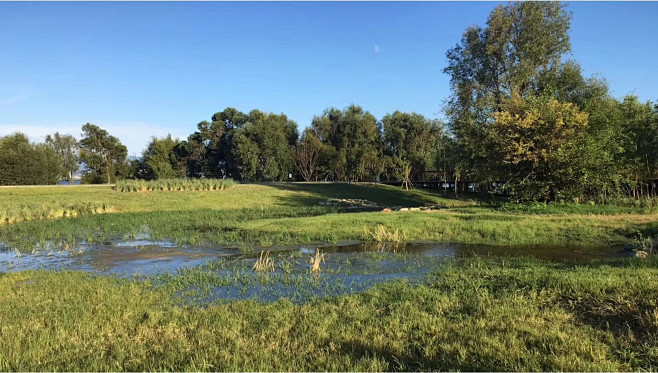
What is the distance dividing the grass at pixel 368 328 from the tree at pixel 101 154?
6791 cm

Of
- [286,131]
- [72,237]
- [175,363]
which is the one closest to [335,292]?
[175,363]

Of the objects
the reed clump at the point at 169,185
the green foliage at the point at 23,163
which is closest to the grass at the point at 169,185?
the reed clump at the point at 169,185

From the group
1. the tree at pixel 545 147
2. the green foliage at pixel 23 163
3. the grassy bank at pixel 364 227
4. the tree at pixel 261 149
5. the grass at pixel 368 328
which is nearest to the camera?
the grass at pixel 368 328

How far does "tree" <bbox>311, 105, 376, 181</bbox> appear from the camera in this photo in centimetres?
6619

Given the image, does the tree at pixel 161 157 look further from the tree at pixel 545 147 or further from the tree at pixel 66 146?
the tree at pixel 545 147

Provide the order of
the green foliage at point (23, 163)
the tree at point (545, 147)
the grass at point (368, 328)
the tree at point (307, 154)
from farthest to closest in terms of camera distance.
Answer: the tree at point (307, 154), the green foliage at point (23, 163), the tree at point (545, 147), the grass at point (368, 328)

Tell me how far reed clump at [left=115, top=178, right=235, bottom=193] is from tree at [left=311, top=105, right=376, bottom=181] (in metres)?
24.8

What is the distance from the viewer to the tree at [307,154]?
2697 inches

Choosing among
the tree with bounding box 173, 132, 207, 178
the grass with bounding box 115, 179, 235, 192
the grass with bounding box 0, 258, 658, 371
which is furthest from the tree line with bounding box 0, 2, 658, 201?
the grass with bounding box 115, 179, 235, 192

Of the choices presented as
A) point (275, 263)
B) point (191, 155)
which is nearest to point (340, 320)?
point (275, 263)

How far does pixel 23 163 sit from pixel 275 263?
61.5m

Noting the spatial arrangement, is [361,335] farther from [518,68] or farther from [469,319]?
[518,68]

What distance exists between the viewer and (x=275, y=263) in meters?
12.6

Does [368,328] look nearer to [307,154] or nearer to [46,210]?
[46,210]
